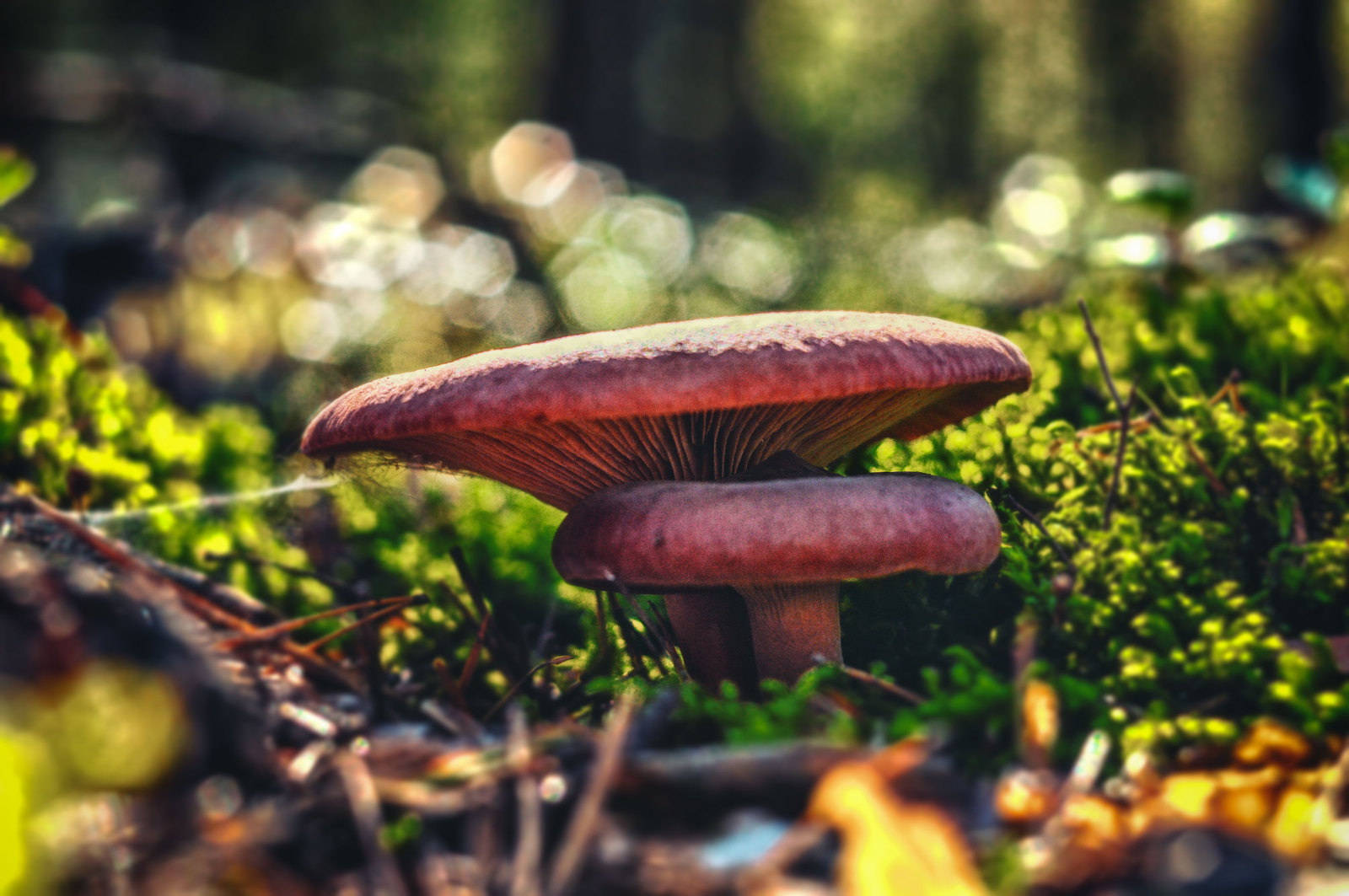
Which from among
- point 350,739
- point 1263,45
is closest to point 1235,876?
point 350,739

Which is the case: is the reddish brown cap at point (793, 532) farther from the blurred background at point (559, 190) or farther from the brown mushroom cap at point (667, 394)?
the blurred background at point (559, 190)

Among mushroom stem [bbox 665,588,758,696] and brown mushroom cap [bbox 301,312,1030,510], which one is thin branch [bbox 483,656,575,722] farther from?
brown mushroom cap [bbox 301,312,1030,510]

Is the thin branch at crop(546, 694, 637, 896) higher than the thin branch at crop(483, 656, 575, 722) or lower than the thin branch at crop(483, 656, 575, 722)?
higher

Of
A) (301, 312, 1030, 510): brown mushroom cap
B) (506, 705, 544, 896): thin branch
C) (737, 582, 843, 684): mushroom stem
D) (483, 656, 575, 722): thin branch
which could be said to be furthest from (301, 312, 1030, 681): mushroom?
(506, 705, 544, 896): thin branch

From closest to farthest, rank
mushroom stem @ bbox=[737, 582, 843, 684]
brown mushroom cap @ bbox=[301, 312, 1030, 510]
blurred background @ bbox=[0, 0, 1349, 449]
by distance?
1. brown mushroom cap @ bbox=[301, 312, 1030, 510]
2. mushroom stem @ bbox=[737, 582, 843, 684]
3. blurred background @ bbox=[0, 0, 1349, 449]

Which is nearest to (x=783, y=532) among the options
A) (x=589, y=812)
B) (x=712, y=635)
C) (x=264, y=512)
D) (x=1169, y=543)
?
(x=712, y=635)

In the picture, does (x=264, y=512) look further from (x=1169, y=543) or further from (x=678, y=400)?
(x=1169, y=543)
